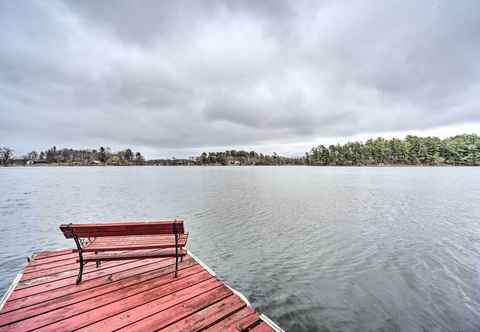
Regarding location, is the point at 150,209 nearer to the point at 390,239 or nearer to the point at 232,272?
the point at 232,272

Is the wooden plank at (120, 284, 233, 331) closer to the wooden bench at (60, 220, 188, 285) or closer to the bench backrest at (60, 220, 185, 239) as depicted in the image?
the wooden bench at (60, 220, 188, 285)

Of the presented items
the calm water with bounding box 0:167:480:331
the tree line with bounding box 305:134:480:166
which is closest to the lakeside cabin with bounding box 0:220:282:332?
the calm water with bounding box 0:167:480:331

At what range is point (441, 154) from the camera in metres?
112

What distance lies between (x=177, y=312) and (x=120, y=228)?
6.19ft

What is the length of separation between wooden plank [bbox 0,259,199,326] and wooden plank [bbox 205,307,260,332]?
173 centimetres

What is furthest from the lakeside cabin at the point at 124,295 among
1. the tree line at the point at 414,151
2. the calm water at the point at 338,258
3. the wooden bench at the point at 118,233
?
the tree line at the point at 414,151

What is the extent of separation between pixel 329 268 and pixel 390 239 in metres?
4.87

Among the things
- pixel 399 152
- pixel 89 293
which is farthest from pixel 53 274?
pixel 399 152

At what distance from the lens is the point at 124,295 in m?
3.79

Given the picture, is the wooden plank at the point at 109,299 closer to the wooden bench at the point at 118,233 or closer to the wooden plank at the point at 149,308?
the wooden plank at the point at 149,308

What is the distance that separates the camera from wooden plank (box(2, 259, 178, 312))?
3600 mm

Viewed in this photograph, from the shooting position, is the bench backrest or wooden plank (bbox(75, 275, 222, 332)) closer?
wooden plank (bbox(75, 275, 222, 332))

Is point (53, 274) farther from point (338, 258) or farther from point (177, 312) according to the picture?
point (338, 258)

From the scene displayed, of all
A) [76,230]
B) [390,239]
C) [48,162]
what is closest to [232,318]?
[76,230]
